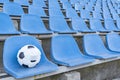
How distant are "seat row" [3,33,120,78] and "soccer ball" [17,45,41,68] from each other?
26 mm

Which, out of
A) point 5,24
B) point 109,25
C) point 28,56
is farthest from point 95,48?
point 109,25

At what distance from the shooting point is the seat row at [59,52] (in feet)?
3.36

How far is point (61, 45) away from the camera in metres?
1.40

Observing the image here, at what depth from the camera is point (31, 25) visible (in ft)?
5.62

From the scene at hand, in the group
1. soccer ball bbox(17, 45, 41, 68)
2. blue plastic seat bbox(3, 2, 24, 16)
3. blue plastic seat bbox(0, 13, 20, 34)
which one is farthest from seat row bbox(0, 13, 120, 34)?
soccer ball bbox(17, 45, 41, 68)

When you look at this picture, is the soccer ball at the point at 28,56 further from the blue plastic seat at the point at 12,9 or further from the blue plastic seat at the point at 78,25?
the blue plastic seat at the point at 78,25

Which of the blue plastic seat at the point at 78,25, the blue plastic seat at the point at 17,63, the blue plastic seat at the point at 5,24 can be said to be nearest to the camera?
the blue plastic seat at the point at 17,63

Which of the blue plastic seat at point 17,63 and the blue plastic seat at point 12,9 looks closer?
the blue plastic seat at point 17,63

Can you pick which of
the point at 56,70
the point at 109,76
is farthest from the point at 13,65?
the point at 109,76

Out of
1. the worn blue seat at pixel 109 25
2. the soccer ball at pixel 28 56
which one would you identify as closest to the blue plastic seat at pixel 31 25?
the soccer ball at pixel 28 56

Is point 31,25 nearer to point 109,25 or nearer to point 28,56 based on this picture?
point 28,56

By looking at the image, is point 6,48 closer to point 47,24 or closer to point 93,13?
point 47,24

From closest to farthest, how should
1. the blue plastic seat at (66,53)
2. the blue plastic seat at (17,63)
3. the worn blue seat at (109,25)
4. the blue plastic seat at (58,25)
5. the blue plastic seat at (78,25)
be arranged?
the blue plastic seat at (17,63), the blue plastic seat at (66,53), the blue plastic seat at (58,25), the blue plastic seat at (78,25), the worn blue seat at (109,25)

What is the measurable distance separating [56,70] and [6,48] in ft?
0.92
